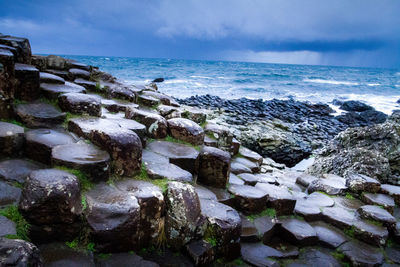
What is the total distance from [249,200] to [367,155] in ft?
12.7

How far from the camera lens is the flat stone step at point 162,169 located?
3.43 meters

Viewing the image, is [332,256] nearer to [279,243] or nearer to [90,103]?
[279,243]

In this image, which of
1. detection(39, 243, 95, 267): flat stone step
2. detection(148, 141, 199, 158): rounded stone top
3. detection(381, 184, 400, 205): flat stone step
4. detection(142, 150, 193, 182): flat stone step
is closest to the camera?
detection(39, 243, 95, 267): flat stone step

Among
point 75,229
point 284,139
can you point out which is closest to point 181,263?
point 75,229

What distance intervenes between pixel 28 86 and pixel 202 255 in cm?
323

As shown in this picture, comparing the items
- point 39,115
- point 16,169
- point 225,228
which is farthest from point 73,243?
point 39,115

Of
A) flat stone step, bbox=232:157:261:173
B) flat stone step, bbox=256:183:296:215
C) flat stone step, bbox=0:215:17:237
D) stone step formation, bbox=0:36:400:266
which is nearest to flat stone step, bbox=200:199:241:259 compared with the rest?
stone step formation, bbox=0:36:400:266

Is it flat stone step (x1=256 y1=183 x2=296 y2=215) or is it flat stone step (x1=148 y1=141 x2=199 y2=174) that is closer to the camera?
flat stone step (x1=148 y1=141 x2=199 y2=174)

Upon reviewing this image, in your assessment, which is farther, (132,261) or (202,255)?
(202,255)

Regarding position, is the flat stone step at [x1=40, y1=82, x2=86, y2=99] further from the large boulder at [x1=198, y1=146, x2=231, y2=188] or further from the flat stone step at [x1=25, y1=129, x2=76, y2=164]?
the large boulder at [x1=198, y1=146, x2=231, y2=188]

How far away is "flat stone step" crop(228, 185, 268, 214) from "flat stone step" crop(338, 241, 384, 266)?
120cm

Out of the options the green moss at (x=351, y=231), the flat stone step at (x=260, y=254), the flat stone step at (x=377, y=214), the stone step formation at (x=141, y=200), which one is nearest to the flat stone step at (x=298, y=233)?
the stone step formation at (x=141, y=200)

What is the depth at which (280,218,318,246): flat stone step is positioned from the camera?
3.88m

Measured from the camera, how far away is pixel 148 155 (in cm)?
392
